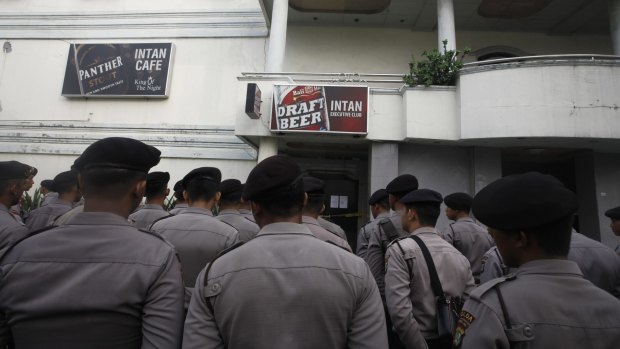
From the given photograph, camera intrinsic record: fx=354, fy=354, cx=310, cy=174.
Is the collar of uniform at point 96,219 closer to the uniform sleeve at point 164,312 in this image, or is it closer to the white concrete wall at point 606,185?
the uniform sleeve at point 164,312

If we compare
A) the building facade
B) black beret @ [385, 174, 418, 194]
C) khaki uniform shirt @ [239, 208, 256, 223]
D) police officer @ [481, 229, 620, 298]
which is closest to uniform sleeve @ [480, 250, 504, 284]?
police officer @ [481, 229, 620, 298]

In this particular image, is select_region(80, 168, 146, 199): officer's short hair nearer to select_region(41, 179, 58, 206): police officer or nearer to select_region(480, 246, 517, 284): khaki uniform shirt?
select_region(480, 246, 517, 284): khaki uniform shirt

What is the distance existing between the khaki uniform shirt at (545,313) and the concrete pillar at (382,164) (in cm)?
694

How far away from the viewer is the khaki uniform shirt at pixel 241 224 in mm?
3835

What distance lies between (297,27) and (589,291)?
1190 centimetres

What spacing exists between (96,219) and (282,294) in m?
0.85

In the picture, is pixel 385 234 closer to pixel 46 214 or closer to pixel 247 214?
pixel 247 214

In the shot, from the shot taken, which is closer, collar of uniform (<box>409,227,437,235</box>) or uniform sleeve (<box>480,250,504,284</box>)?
collar of uniform (<box>409,227,437,235</box>)

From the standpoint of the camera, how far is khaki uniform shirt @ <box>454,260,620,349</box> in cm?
122

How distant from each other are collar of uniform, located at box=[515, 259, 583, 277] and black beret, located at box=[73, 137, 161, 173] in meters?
1.69

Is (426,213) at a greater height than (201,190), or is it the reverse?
(201,190)

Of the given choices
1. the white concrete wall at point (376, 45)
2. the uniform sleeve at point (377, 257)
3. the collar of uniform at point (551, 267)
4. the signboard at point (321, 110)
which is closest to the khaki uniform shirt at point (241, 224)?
the uniform sleeve at point (377, 257)

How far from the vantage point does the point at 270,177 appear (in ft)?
5.21

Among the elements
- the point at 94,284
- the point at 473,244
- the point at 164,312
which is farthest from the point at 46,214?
the point at 473,244
